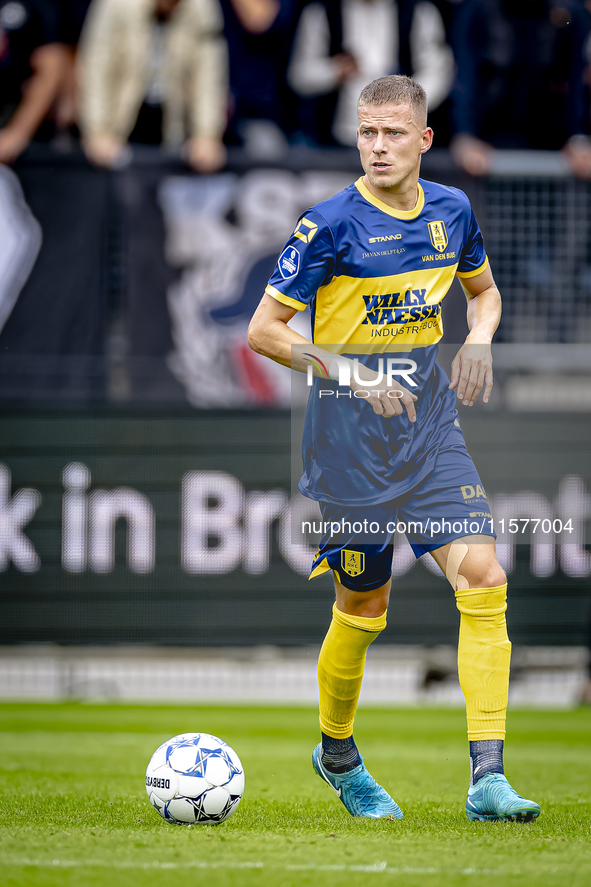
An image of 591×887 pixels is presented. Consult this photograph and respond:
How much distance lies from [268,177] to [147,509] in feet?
8.50

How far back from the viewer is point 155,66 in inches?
373

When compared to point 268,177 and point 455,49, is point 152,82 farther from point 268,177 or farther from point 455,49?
point 455,49

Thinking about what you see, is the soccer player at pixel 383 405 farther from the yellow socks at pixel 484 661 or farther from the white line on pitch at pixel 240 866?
the white line on pitch at pixel 240 866

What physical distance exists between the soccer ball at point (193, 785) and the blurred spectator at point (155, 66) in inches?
236

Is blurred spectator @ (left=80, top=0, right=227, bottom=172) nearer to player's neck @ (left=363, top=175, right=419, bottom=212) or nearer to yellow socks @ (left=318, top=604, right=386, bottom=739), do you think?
player's neck @ (left=363, top=175, right=419, bottom=212)

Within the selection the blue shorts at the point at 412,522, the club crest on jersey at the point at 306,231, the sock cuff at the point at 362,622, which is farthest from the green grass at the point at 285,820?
the club crest on jersey at the point at 306,231

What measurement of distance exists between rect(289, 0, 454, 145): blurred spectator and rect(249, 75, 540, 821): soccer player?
558 cm

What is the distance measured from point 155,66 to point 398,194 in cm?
592

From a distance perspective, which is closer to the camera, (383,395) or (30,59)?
(383,395)

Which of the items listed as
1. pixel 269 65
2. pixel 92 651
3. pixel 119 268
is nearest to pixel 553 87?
pixel 269 65

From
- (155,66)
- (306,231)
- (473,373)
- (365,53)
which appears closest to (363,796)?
(473,373)

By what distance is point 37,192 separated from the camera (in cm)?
839

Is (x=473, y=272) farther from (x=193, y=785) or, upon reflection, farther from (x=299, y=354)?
(x=193, y=785)

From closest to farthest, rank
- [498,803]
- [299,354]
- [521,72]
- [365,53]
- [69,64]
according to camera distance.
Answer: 1. [498,803]
2. [299,354]
3. [69,64]
4. [521,72]
5. [365,53]
